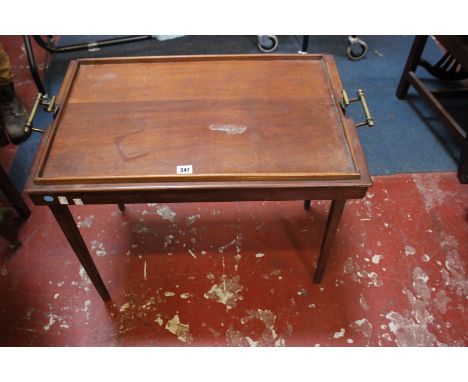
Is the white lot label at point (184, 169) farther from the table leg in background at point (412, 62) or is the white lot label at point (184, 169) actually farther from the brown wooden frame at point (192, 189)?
the table leg in background at point (412, 62)

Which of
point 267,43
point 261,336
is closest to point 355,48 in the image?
point 267,43

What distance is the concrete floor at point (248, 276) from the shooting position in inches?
57.9

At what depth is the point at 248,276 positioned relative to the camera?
5.31 ft

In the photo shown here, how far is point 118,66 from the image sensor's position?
4.82 ft

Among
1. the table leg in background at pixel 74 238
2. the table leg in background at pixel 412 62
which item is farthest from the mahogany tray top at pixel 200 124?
the table leg in background at pixel 412 62

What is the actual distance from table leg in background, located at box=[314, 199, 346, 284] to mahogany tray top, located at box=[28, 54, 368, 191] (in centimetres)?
14

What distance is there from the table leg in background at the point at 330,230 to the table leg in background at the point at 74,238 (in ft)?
2.84

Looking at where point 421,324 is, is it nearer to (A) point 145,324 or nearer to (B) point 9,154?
(A) point 145,324

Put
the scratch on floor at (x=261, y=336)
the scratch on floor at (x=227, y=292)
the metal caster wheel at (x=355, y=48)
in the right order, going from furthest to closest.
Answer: the metal caster wheel at (x=355, y=48), the scratch on floor at (x=227, y=292), the scratch on floor at (x=261, y=336)

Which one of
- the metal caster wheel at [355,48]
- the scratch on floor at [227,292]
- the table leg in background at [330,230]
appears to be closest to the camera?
the table leg in background at [330,230]

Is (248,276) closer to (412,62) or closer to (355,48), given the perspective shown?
(412,62)

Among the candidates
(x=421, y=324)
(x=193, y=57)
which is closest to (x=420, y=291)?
(x=421, y=324)

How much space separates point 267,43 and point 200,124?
176cm

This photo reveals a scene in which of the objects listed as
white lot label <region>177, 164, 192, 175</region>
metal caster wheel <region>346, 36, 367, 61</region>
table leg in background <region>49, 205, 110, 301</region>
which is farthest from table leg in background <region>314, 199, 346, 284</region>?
metal caster wheel <region>346, 36, 367, 61</region>
